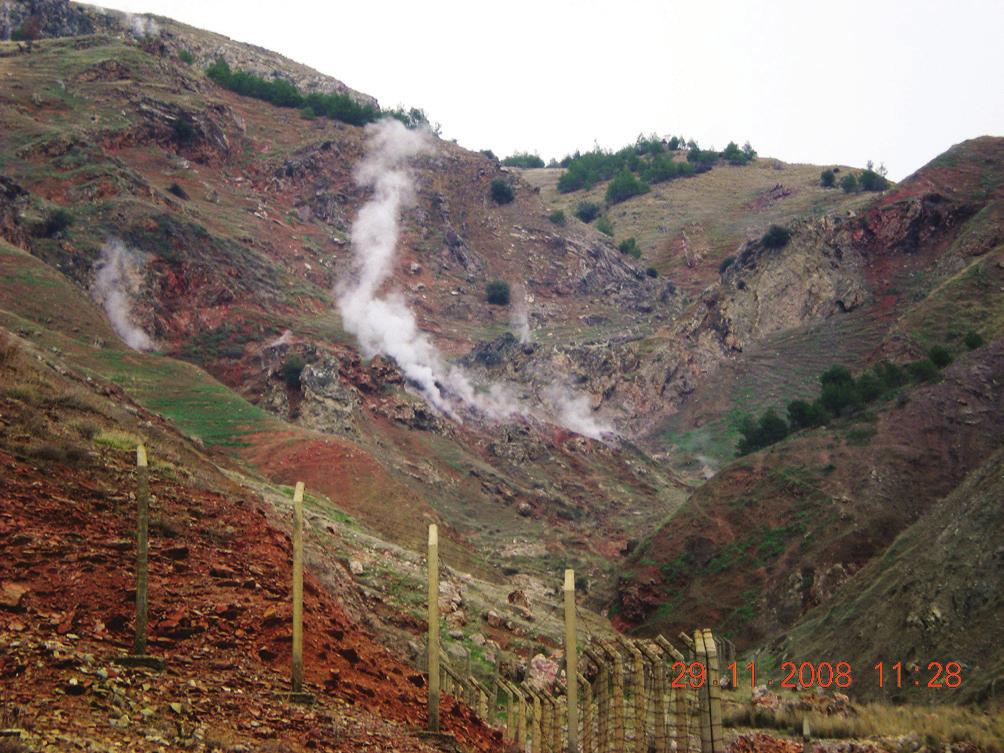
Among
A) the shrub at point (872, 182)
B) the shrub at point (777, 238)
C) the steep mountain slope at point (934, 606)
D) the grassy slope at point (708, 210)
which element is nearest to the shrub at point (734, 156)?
the grassy slope at point (708, 210)

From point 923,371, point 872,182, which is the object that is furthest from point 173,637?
point 872,182

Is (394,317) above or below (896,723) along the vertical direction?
above

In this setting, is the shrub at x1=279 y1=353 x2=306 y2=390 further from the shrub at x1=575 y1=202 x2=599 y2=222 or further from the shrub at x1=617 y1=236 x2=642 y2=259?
the shrub at x1=575 y1=202 x2=599 y2=222

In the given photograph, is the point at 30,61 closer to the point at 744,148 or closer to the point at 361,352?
the point at 361,352

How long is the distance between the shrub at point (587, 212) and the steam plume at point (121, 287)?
71.7 meters

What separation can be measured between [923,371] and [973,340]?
3.46 meters

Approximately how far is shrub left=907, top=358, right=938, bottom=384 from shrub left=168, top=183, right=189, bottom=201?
2026 inches

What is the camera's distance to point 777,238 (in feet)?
291

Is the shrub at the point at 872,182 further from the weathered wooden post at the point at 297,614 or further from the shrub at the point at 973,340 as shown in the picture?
the weathered wooden post at the point at 297,614

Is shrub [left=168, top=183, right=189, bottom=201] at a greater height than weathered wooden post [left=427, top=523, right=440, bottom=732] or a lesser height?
greater

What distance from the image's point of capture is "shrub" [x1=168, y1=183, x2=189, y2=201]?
78750 millimetres

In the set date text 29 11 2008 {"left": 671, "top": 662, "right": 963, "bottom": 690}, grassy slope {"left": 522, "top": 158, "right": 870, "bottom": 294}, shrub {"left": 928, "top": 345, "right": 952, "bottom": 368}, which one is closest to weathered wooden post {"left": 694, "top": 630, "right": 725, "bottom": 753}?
date text 29 11 2008 {"left": 671, "top": 662, "right": 963, "bottom": 690}

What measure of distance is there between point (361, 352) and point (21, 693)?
202 ft

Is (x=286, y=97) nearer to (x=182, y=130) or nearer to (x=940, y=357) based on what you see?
(x=182, y=130)
